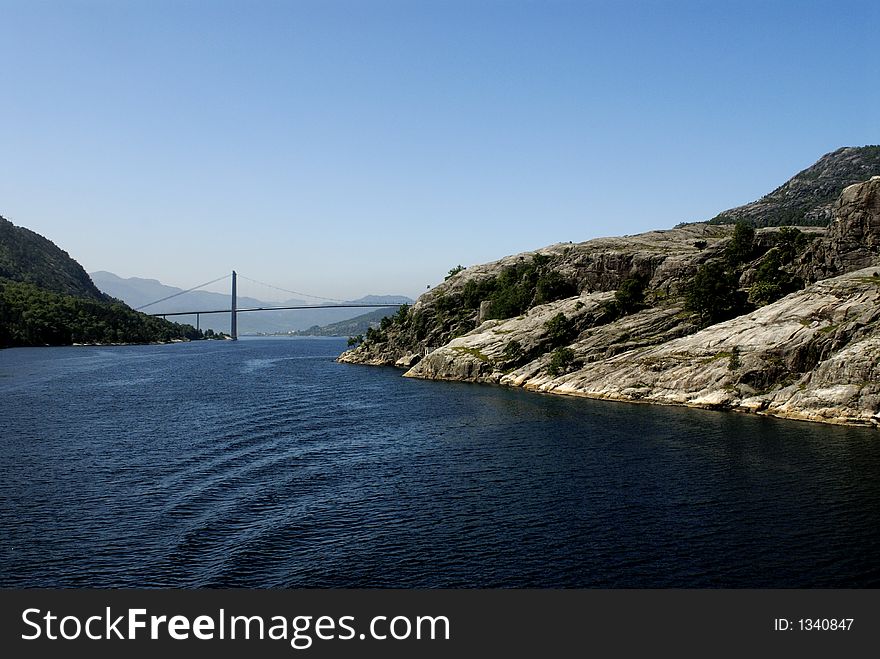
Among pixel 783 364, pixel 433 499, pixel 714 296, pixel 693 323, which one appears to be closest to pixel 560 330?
pixel 693 323

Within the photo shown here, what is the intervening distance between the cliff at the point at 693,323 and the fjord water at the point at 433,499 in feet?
31.4

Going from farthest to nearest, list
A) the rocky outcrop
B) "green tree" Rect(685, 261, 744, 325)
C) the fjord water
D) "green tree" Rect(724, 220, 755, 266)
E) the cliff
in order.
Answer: "green tree" Rect(724, 220, 755, 266) → "green tree" Rect(685, 261, 744, 325) → the cliff → the rocky outcrop → the fjord water

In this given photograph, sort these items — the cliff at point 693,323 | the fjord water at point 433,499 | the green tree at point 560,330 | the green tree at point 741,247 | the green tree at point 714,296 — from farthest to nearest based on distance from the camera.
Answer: the green tree at point 741,247 → the green tree at point 560,330 → the green tree at point 714,296 → the cliff at point 693,323 → the fjord water at point 433,499

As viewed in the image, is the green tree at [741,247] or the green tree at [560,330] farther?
the green tree at [741,247]

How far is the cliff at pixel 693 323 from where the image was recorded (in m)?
95.8

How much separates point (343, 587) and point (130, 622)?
11.0 meters

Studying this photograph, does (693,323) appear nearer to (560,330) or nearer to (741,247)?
(560,330)

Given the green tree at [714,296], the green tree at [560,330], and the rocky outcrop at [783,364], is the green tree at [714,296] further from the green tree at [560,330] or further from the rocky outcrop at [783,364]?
the green tree at [560,330]

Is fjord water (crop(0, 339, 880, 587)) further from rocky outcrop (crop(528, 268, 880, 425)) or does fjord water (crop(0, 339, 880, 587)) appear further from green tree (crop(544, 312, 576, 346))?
green tree (crop(544, 312, 576, 346))

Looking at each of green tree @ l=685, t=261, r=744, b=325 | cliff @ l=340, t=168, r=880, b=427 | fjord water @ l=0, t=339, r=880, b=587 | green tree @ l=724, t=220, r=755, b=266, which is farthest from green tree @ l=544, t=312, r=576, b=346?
fjord water @ l=0, t=339, r=880, b=587

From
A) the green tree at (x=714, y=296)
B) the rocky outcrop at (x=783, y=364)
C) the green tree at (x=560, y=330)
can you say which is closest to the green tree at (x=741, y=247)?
the green tree at (x=714, y=296)

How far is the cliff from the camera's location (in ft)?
314

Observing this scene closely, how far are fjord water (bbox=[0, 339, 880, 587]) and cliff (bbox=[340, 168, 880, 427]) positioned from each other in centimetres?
958

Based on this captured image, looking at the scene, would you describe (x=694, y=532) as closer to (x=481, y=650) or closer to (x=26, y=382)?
(x=481, y=650)
